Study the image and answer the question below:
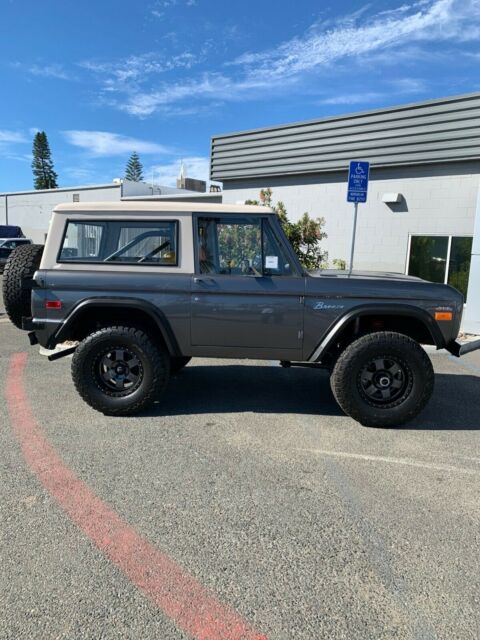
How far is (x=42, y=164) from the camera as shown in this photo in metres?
70.9

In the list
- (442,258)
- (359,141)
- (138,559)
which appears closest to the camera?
(138,559)

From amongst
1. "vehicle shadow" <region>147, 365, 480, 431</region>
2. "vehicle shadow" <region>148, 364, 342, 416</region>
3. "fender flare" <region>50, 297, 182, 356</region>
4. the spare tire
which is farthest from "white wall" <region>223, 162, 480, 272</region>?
the spare tire

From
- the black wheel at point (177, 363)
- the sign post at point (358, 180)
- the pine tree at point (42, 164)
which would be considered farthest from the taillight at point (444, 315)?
the pine tree at point (42, 164)

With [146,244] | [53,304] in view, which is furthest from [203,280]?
[53,304]

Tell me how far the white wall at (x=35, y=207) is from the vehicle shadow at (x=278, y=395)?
19.9 metres

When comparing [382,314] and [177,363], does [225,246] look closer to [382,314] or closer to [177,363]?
[382,314]

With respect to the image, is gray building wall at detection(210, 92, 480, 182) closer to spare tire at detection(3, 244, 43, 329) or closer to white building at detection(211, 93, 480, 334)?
white building at detection(211, 93, 480, 334)

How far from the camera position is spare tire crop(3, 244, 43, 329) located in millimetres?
4727

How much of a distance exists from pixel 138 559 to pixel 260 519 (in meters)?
0.78

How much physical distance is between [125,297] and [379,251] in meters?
8.43

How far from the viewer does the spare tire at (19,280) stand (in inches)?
186

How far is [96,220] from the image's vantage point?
466 centimetres

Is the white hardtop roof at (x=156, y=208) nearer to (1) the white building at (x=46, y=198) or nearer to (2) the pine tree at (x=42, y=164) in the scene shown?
(1) the white building at (x=46, y=198)

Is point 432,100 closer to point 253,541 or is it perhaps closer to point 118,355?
point 118,355
